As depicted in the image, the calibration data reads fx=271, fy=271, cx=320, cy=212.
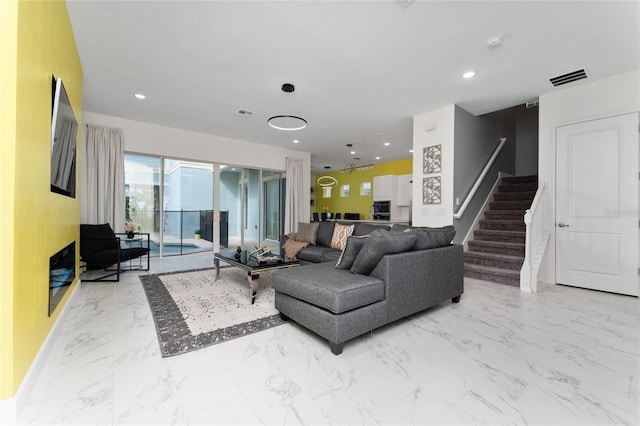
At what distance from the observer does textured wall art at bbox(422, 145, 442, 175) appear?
4.52m

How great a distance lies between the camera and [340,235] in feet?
14.6

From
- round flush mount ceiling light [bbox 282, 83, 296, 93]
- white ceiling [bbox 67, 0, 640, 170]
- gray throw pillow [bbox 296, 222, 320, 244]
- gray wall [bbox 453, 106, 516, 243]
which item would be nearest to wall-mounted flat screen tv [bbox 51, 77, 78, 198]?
white ceiling [bbox 67, 0, 640, 170]

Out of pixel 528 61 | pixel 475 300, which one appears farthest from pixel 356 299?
pixel 528 61

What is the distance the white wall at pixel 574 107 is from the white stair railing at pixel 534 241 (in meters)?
0.17

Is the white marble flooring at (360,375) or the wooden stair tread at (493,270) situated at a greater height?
the wooden stair tread at (493,270)

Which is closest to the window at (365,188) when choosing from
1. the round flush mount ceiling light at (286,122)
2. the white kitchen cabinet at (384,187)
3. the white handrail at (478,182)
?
the white kitchen cabinet at (384,187)

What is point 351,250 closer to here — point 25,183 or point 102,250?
point 25,183

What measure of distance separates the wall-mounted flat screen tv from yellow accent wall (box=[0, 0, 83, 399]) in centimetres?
8

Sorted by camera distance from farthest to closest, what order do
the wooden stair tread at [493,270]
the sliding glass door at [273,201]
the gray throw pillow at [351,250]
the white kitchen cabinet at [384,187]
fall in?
the white kitchen cabinet at [384,187] → the sliding glass door at [273,201] → the wooden stair tread at [493,270] → the gray throw pillow at [351,250]

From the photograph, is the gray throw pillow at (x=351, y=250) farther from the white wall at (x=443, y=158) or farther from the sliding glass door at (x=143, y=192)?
the sliding glass door at (x=143, y=192)

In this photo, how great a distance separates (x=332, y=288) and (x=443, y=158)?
345 centimetres

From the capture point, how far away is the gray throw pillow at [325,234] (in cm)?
471

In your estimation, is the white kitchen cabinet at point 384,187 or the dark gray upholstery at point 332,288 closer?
the dark gray upholstery at point 332,288

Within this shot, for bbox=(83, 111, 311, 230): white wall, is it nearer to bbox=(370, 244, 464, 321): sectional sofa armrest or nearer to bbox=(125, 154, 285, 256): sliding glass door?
bbox=(125, 154, 285, 256): sliding glass door
